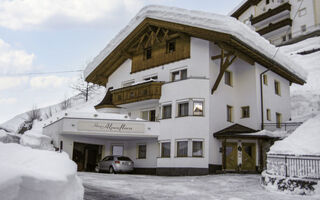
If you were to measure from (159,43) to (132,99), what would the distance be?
555cm

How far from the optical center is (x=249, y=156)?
26219mm

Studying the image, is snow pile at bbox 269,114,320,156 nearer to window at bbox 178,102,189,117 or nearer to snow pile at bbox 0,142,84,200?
window at bbox 178,102,189,117

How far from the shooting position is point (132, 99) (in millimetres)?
29172

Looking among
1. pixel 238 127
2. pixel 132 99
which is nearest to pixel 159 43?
pixel 132 99

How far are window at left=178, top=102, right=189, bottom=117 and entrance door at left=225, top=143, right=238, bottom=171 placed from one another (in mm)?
4223

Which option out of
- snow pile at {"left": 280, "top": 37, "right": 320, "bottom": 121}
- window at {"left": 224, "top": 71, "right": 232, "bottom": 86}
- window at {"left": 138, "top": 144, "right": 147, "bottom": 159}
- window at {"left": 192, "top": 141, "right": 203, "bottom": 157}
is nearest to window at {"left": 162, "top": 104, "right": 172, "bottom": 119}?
window at {"left": 192, "top": 141, "right": 203, "bottom": 157}

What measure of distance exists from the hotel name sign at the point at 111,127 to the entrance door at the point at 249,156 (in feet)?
27.3

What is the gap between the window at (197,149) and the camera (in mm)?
24969

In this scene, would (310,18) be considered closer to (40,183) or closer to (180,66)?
(180,66)

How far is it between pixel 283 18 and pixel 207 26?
40761mm

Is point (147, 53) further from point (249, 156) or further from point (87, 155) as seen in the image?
point (249, 156)

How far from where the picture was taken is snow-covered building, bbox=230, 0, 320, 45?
5496 cm

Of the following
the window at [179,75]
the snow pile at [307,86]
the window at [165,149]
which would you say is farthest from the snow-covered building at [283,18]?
the window at [165,149]

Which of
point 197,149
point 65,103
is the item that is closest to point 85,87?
point 65,103
